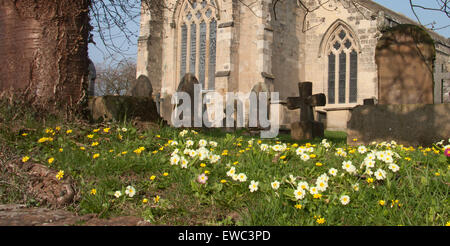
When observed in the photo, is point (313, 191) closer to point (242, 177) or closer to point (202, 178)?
point (242, 177)

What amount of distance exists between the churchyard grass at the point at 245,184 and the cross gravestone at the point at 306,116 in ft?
22.8

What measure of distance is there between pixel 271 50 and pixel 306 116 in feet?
27.0

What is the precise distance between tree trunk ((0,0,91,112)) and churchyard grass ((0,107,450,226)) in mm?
836

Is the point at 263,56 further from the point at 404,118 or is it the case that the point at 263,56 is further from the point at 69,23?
the point at 69,23

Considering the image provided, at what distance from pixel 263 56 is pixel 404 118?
12374 mm

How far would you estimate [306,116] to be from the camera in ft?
38.1

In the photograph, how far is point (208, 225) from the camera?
2600 mm

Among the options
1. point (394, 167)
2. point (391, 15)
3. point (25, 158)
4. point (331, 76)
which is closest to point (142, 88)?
point (25, 158)

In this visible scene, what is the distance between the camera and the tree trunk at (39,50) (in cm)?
508

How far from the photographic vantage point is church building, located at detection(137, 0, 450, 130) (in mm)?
18734

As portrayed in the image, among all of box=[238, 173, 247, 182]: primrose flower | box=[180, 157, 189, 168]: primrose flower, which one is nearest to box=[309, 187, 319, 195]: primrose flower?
box=[238, 173, 247, 182]: primrose flower

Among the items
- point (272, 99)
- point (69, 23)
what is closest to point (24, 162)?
point (69, 23)

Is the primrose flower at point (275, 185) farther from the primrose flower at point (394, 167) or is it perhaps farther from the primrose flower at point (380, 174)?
the primrose flower at point (394, 167)

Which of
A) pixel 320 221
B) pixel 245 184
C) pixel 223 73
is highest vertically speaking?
pixel 223 73
